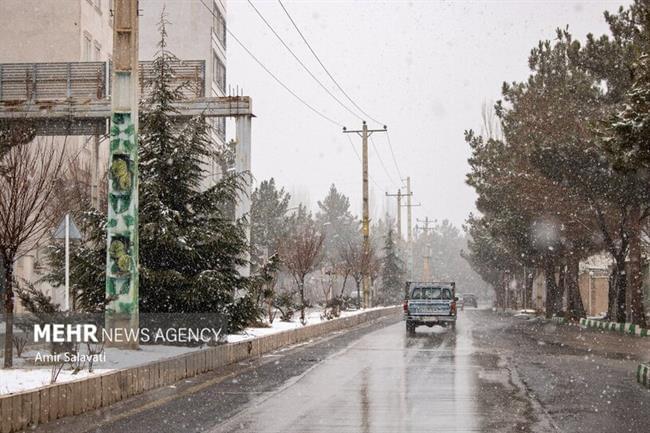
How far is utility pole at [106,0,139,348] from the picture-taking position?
63.9 feet

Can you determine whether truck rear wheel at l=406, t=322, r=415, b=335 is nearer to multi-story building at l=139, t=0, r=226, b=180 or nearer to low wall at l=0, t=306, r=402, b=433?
low wall at l=0, t=306, r=402, b=433

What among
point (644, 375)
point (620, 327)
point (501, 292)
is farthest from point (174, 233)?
point (501, 292)

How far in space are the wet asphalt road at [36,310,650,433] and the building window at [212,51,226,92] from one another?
31.8 m

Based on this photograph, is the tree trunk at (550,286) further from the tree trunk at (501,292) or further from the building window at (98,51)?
the tree trunk at (501,292)

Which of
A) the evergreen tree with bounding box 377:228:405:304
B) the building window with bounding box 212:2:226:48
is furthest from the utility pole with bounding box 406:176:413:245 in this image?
the building window with bounding box 212:2:226:48

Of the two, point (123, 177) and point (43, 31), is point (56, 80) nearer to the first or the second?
point (43, 31)

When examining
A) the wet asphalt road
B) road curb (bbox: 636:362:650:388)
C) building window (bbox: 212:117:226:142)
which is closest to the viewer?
the wet asphalt road

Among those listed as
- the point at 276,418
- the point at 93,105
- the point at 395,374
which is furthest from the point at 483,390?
the point at 93,105

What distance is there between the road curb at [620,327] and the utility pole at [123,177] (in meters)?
22.9

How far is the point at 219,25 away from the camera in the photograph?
58.8m

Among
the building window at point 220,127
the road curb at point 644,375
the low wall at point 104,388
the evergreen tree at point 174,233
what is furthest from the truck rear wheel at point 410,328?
the road curb at point 644,375

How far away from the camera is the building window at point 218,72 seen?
182ft

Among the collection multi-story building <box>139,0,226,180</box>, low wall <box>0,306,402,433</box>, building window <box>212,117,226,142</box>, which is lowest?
low wall <box>0,306,402,433</box>

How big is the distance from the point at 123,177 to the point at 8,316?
420cm
